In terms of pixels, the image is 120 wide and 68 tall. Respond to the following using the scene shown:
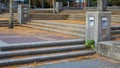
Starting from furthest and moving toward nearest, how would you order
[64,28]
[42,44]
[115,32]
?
[64,28]
[115,32]
[42,44]

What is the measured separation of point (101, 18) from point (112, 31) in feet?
4.75

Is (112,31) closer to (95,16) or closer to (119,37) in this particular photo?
(119,37)

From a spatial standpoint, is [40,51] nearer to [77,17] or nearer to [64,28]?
[64,28]

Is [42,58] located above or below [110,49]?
below

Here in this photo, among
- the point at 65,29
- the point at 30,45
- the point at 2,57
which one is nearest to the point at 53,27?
the point at 65,29

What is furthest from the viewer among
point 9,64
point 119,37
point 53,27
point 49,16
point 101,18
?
point 49,16

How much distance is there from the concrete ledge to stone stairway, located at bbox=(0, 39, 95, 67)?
414 mm

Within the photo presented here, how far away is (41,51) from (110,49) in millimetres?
2354

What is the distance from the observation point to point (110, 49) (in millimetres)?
8773

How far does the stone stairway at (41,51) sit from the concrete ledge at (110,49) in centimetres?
41

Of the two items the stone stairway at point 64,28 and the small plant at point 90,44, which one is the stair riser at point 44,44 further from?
the stone stairway at point 64,28

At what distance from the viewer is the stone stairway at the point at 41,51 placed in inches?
320

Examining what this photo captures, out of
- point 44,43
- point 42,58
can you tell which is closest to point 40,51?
point 42,58

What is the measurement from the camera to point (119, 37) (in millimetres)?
10547
